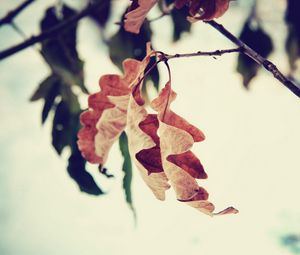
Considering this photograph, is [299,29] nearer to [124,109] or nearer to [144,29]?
[144,29]

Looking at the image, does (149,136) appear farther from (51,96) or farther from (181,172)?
(51,96)

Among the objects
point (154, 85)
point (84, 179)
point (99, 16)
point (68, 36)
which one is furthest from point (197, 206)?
point (99, 16)

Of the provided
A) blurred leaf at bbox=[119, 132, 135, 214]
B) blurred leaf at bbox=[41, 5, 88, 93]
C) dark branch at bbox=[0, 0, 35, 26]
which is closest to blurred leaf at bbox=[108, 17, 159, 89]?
blurred leaf at bbox=[41, 5, 88, 93]

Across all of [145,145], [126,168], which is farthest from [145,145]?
[126,168]

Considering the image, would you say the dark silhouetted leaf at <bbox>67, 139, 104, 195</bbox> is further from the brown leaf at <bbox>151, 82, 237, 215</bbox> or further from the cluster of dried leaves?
the brown leaf at <bbox>151, 82, 237, 215</bbox>

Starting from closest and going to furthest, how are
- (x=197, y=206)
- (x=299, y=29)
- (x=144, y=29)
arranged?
(x=197, y=206), (x=144, y=29), (x=299, y=29)

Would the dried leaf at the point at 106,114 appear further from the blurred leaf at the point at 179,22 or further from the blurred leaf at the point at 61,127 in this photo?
the blurred leaf at the point at 179,22
